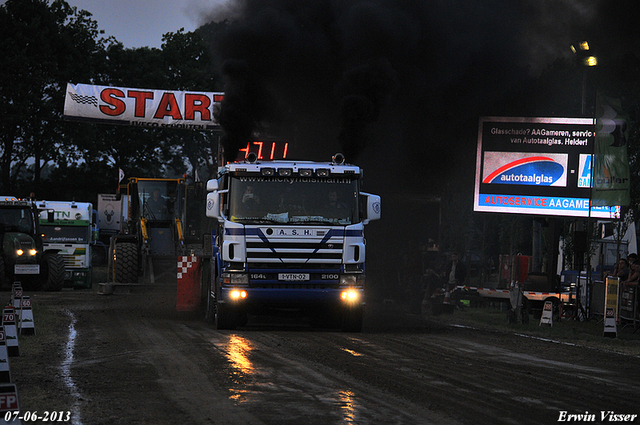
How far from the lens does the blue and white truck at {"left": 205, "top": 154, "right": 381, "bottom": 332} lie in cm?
1451

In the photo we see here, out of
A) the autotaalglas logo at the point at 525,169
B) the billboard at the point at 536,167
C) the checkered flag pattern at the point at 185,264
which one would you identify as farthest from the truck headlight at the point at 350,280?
the autotaalglas logo at the point at 525,169

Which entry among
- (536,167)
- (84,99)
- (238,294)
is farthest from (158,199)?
(238,294)

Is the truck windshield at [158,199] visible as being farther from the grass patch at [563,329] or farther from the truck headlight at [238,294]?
the truck headlight at [238,294]

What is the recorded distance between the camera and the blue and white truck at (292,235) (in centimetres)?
1451

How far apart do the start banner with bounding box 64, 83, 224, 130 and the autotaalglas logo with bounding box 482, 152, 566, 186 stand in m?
12.4

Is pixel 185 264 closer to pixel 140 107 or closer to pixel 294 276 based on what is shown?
pixel 294 276

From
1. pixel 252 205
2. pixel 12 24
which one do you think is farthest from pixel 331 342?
pixel 12 24

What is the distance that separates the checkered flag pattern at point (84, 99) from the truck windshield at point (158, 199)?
6.59 meters

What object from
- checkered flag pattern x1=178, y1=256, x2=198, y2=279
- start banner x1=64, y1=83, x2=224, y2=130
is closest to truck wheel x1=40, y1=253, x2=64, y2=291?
start banner x1=64, y1=83, x2=224, y2=130

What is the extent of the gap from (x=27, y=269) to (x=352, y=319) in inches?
608

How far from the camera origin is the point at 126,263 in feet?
87.5

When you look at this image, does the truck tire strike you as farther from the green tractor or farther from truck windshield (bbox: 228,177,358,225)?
truck windshield (bbox: 228,177,358,225)

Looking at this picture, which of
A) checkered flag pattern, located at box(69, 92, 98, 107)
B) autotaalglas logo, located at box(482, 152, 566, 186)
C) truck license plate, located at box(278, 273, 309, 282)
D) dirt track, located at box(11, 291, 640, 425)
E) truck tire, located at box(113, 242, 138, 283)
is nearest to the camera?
dirt track, located at box(11, 291, 640, 425)

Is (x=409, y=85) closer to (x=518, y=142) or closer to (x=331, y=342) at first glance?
(x=518, y=142)
